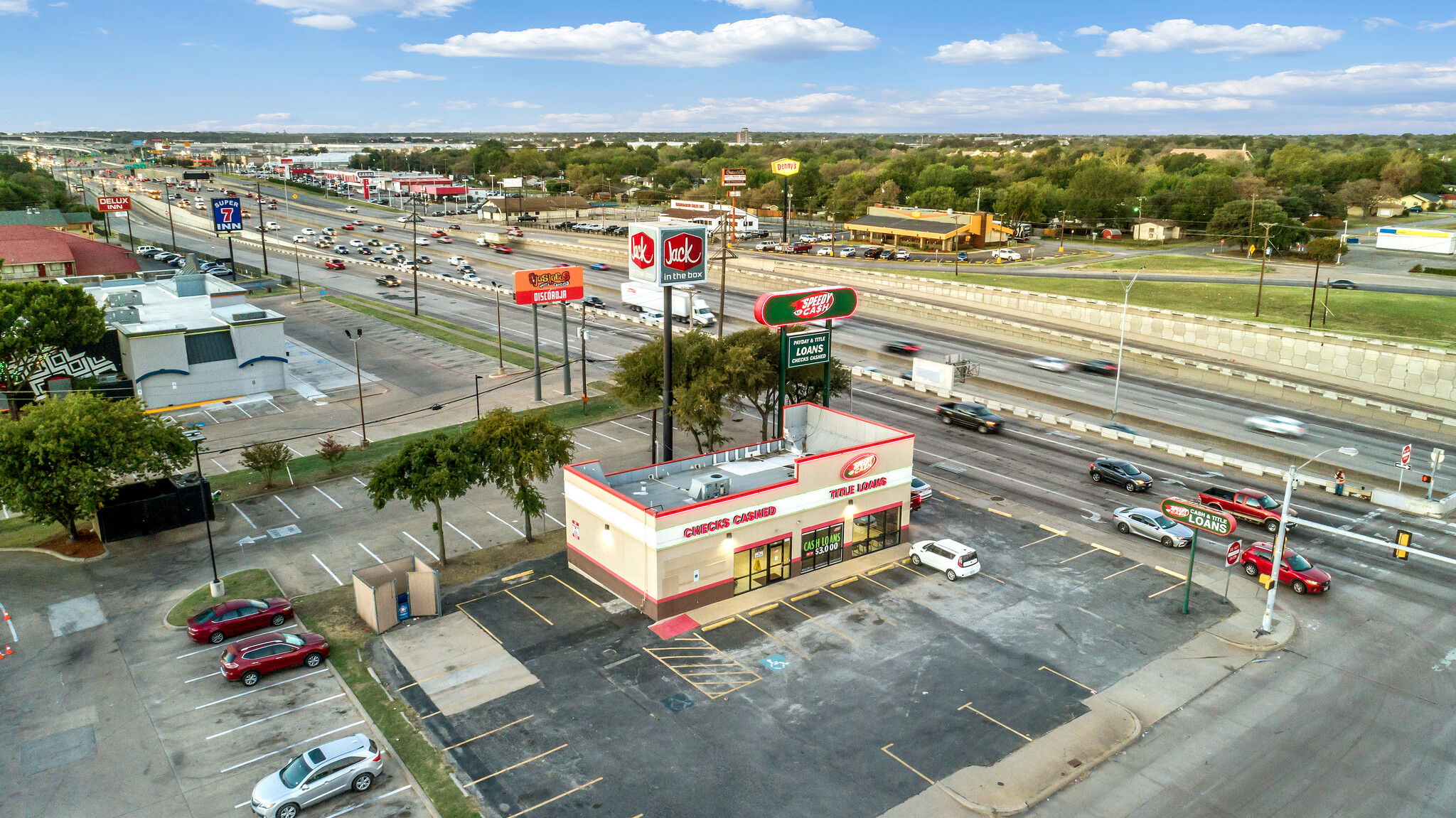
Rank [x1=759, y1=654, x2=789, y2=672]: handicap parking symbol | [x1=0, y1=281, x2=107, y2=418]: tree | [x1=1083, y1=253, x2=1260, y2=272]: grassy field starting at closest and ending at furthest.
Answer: [x1=759, y1=654, x2=789, y2=672]: handicap parking symbol
[x1=0, y1=281, x2=107, y2=418]: tree
[x1=1083, y1=253, x2=1260, y2=272]: grassy field

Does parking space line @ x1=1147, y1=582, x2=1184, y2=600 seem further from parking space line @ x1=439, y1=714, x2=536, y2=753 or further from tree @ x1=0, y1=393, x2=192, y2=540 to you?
tree @ x1=0, y1=393, x2=192, y2=540

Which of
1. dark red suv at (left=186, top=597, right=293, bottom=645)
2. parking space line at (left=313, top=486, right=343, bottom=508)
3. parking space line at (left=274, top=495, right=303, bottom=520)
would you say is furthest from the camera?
parking space line at (left=313, top=486, right=343, bottom=508)

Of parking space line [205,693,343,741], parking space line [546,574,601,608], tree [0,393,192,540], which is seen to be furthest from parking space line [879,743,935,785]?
tree [0,393,192,540]

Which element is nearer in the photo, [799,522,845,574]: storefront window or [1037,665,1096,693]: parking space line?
[1037,665,1096,693]: parking space line

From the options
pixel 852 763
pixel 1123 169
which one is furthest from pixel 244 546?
pixel 1123 169

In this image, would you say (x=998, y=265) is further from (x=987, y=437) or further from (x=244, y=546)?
(x=244, y=546)

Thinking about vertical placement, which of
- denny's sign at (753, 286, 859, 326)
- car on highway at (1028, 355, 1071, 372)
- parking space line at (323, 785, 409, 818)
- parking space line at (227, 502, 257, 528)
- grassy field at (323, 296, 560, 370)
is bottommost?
parking space line at (323, 785, 409, 818)

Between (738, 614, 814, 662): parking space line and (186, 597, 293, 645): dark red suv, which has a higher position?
(186, 597, 293, 645): dark red suv
